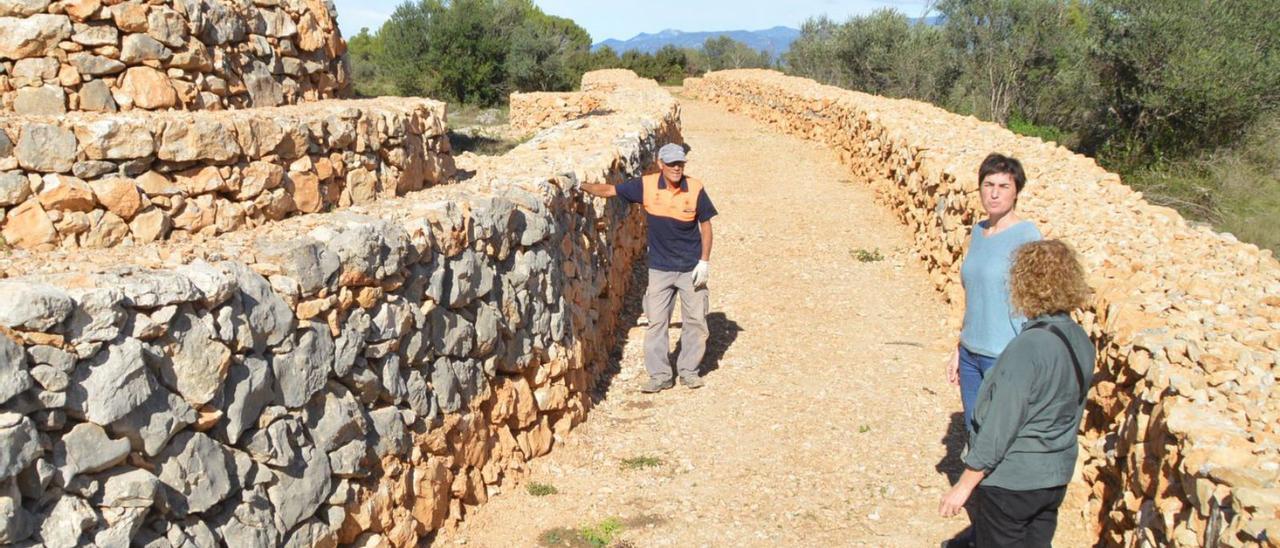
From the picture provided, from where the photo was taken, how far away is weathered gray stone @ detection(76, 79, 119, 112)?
21.5ft

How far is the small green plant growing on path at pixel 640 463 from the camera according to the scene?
6.25m

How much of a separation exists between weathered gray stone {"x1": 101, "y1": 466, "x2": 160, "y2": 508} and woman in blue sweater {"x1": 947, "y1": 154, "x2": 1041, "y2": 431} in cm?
334

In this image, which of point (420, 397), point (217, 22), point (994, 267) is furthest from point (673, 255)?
point (217, 22)

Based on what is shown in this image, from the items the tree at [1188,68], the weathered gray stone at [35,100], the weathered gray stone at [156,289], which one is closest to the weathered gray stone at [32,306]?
the weathered gray stone at [156,289]

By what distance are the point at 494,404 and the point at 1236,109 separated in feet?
47.4

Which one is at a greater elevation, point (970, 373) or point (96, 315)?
point (96, 315)

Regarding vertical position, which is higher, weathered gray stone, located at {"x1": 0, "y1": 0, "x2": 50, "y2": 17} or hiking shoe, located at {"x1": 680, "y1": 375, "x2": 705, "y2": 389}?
weathered gray stone, located at {"x1": 0, "y1": 0, "x2": 50, "y2": 17}

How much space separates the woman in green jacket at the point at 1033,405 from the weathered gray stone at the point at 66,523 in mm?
2942

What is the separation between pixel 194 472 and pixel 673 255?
434 cm

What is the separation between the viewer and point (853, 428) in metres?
6.78

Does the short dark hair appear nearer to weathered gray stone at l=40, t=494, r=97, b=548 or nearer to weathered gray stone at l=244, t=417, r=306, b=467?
weathered gray stone at l=244, t=417, r=306, b=467

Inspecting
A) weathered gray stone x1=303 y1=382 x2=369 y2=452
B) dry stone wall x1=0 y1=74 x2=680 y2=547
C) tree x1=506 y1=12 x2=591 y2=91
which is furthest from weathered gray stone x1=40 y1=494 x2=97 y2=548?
tree x1=506 y1=12 x2=591 y2=91

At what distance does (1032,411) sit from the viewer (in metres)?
3.52

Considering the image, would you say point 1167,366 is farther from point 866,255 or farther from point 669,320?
point 866,255
